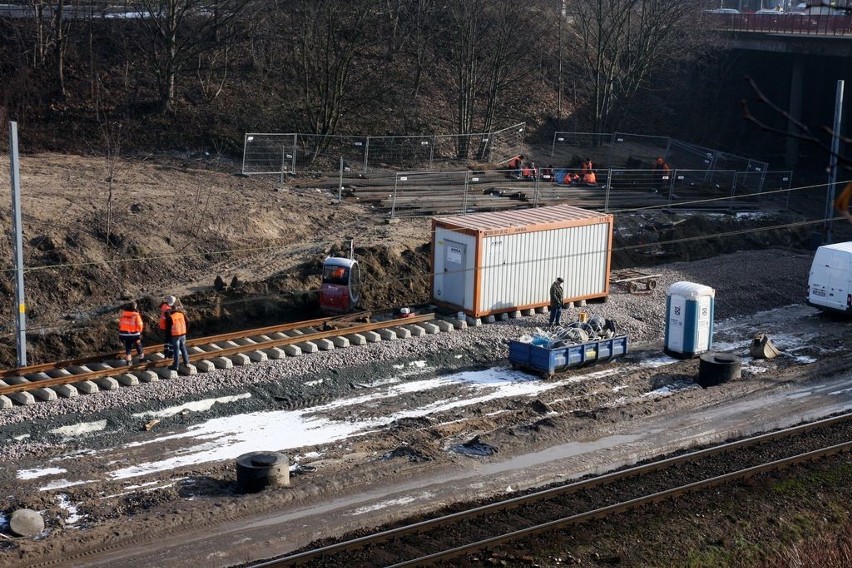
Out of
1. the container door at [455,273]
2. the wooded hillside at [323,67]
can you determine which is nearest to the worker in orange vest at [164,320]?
the container door at [455,273]

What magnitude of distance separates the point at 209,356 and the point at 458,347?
595 cm

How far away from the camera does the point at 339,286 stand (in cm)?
2681

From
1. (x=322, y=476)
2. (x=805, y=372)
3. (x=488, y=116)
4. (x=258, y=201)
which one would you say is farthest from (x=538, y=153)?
(x=322, y=476)

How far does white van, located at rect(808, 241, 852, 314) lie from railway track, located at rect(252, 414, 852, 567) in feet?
Result: 28.0

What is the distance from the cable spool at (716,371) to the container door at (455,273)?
6.27 m

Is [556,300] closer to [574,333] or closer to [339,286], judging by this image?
[574,333]

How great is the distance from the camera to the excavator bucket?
2561 cm

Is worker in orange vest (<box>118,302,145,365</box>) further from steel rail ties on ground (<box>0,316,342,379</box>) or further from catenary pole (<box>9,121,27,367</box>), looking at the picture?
catenary pole (<box>9,121,27,367</box>)

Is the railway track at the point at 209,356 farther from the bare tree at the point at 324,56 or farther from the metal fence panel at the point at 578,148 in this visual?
the metal fence panel at the point at 578,148

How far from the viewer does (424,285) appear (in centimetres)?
3034

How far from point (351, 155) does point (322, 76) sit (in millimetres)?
4271

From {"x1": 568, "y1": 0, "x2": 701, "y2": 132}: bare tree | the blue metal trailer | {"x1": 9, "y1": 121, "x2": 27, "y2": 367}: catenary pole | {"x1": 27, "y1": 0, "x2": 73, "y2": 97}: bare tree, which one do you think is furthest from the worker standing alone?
{"x1": 568, "y1": 0, "x2": 701, "y2": 132}: bare tree

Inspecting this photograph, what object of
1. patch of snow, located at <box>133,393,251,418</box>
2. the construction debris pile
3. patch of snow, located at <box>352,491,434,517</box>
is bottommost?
patch of snow, located at <box>352,491,434,517</box>

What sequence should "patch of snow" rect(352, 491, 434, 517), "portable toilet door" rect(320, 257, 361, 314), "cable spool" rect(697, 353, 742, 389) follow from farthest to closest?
"portable toilet door" rect(320, 257, 361, 314)
"cable spool" rect(697, 353, 742, 389)
"patch of snow" rect(352, 491, 434, 517)
